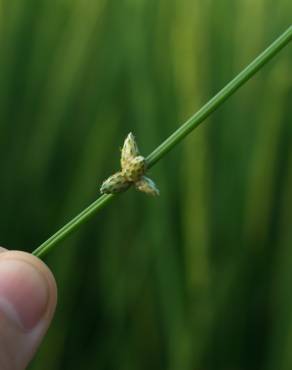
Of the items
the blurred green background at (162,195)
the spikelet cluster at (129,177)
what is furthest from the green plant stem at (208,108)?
the blurred green background at (162,195)

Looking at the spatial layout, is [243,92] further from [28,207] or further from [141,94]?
[28,207]

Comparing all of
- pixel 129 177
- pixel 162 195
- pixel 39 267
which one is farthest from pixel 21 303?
pixel 162 195

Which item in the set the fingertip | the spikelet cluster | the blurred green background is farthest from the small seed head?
the blurred green background

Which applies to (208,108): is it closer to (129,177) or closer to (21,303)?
(129,177)

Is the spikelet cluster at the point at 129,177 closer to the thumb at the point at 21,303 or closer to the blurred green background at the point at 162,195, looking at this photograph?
the thumb at the point at 21,303

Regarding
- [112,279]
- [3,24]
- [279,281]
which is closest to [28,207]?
[112,279]

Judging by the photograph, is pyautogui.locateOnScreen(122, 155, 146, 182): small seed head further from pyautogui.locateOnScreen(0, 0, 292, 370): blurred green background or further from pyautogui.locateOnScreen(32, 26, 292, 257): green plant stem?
pyautogui.locateOnScreen(0, 0, 292, 370): blurred green background
